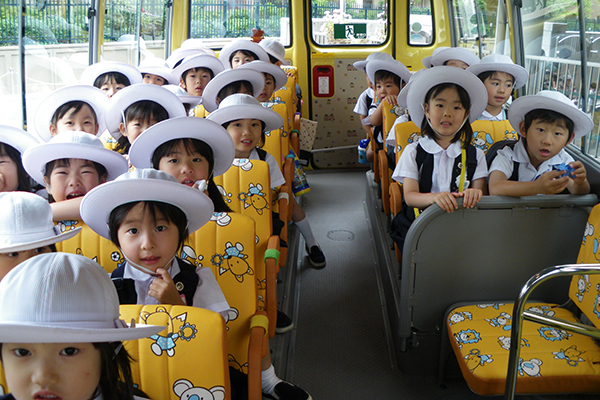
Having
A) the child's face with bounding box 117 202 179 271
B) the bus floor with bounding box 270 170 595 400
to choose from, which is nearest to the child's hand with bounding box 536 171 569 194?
the bus floor with bounding box 270 170 595 400

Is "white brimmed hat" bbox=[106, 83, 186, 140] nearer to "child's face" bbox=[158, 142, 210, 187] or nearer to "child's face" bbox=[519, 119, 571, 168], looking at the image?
"child's face" bbox=[158, 142, 210, 187]

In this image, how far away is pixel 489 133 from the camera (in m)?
2.82

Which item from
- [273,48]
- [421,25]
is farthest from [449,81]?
[421,25]

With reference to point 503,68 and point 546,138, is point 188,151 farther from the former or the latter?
point 503,68

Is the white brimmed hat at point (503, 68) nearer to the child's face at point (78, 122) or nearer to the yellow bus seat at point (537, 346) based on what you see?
the yellow bus seat at point (537, 346)

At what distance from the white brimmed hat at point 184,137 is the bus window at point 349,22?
4.12 meters

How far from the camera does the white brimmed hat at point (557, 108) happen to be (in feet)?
6.91


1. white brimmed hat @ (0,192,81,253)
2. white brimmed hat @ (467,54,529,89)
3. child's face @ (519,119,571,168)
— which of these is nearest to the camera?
white brimmed hat @ (0,192,81,253)

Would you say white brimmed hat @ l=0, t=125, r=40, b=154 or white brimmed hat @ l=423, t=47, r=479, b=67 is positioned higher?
white brimmed hat @ l=423, t=47, r=479, b=67

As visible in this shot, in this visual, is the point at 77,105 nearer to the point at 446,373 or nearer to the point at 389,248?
the point at 389,248

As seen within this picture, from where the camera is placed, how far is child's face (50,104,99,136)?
2.60 meters

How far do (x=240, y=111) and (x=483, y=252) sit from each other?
1.46 meters

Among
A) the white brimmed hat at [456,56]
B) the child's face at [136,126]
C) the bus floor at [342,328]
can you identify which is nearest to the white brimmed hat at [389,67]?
the white brimmed hat at [456,56]

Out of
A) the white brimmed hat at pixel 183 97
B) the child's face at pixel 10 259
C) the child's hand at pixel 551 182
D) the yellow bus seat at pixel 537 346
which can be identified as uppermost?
the white brimmed hat at pixel 183 97
